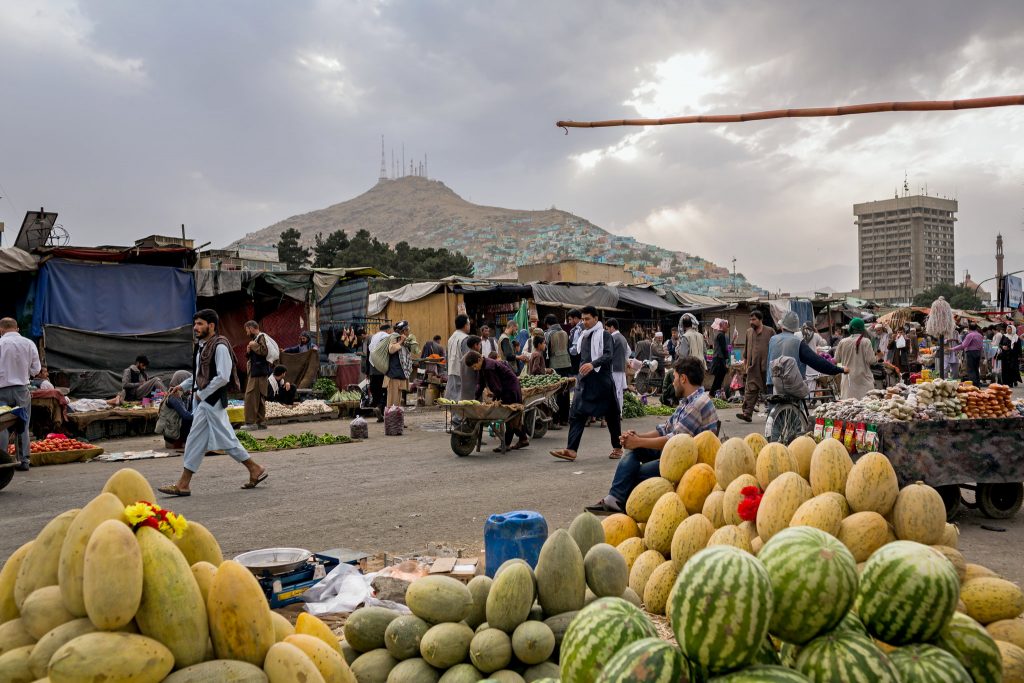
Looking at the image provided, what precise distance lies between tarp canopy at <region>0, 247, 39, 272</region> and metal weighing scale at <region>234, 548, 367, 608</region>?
43.0 feet

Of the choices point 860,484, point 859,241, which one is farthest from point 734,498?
point 859,241

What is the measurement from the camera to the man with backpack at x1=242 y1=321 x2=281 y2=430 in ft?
47.0

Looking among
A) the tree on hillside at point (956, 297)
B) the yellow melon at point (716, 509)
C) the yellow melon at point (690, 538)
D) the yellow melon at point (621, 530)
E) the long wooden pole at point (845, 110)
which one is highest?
the tree on hillside at point (956, 297)

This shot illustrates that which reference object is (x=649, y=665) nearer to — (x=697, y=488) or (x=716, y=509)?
(x=716, y=509)

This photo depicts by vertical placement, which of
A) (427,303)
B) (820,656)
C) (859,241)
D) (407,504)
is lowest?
(407,504)

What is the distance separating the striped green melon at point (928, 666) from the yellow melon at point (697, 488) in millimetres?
2541

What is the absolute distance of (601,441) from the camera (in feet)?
41.9

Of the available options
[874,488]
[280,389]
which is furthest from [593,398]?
[280,389]

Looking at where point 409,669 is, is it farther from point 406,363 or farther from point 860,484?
point 406,363

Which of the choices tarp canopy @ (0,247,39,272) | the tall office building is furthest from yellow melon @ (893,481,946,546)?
the tall office building

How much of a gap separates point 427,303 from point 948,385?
16.6 meters

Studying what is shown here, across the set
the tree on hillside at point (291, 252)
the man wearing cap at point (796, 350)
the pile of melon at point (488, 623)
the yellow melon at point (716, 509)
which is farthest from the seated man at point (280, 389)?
the tree on hillside at point (291, 252)

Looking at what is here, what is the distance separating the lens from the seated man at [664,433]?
6.11 metres

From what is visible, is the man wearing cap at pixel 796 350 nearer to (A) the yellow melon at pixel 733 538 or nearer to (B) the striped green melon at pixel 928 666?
(A) the yellow melon at pixel 733 538
